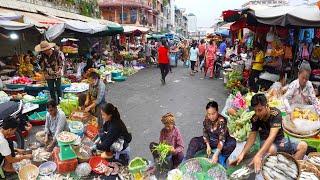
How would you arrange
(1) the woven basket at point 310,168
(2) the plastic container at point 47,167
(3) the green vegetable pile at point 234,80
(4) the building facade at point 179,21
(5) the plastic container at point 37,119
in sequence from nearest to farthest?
(1) the woven basket at point 310,168, (2) the plastic container at point 47,167, (5) the plastic container at point 37,119, (3) the green vegetable pile at point 234,80, (4) the building facade at point 179,21

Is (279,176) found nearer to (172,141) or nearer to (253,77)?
(172,141)

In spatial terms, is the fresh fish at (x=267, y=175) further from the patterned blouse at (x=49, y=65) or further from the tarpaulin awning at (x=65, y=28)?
the tarpaulin awning at (x=65, y=28)

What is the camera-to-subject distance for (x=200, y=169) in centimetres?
434

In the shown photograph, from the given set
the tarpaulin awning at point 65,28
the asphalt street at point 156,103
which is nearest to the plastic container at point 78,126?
the asphalt street at point 156,103

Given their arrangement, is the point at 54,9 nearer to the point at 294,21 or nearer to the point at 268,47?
the point at 268,47

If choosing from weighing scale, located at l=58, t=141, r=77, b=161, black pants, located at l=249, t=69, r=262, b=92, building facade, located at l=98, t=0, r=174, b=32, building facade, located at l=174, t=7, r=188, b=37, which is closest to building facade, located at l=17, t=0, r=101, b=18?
black pants, located at l=249, t=69, r=262, b=92

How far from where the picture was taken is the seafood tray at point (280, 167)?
11.5ft

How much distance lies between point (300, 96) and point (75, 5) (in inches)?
806

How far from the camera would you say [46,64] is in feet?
28.6

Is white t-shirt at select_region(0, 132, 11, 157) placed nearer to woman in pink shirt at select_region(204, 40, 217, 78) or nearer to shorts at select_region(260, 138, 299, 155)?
shorts at select_region(260, 138, 299, 155)

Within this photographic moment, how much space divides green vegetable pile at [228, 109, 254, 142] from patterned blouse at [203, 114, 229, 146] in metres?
0.19

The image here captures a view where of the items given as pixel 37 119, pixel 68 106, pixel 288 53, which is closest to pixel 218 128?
pixel 68 106

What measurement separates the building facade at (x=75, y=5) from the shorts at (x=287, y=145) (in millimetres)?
15109

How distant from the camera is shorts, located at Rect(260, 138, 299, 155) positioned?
173 inches
